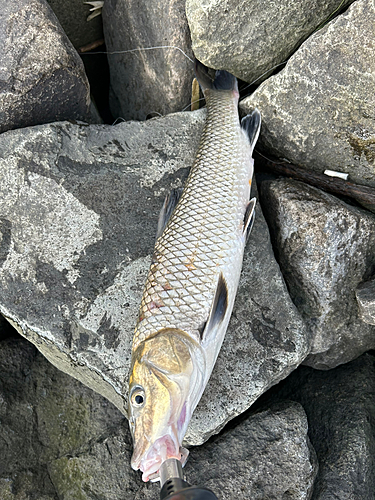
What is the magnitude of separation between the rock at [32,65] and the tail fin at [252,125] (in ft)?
4.49

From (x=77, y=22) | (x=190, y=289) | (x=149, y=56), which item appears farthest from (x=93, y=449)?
(x=77, y=22)

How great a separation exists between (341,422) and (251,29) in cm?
309

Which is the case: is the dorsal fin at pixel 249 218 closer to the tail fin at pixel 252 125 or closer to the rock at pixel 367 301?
the tail fin at pixel 252 125

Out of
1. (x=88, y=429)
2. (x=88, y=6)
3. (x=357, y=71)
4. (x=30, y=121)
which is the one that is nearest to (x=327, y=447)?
(x=88, y=429)

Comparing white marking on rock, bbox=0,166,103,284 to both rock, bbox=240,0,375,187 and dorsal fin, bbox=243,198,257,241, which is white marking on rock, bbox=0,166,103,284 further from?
rock, bbox=240,0,375,187

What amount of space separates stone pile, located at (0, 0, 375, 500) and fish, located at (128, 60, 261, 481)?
0.28 m

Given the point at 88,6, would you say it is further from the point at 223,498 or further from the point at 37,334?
the point at 223,498

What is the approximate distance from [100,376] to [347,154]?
2401 millimetres

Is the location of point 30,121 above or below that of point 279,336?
above

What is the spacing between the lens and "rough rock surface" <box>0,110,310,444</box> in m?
2.95

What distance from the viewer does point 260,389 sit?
2938 mm

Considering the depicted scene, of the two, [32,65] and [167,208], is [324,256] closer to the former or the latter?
[167,208]

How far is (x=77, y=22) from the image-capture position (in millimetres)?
4668

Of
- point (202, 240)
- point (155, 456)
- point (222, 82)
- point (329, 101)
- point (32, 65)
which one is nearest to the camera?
point (155, 456)
